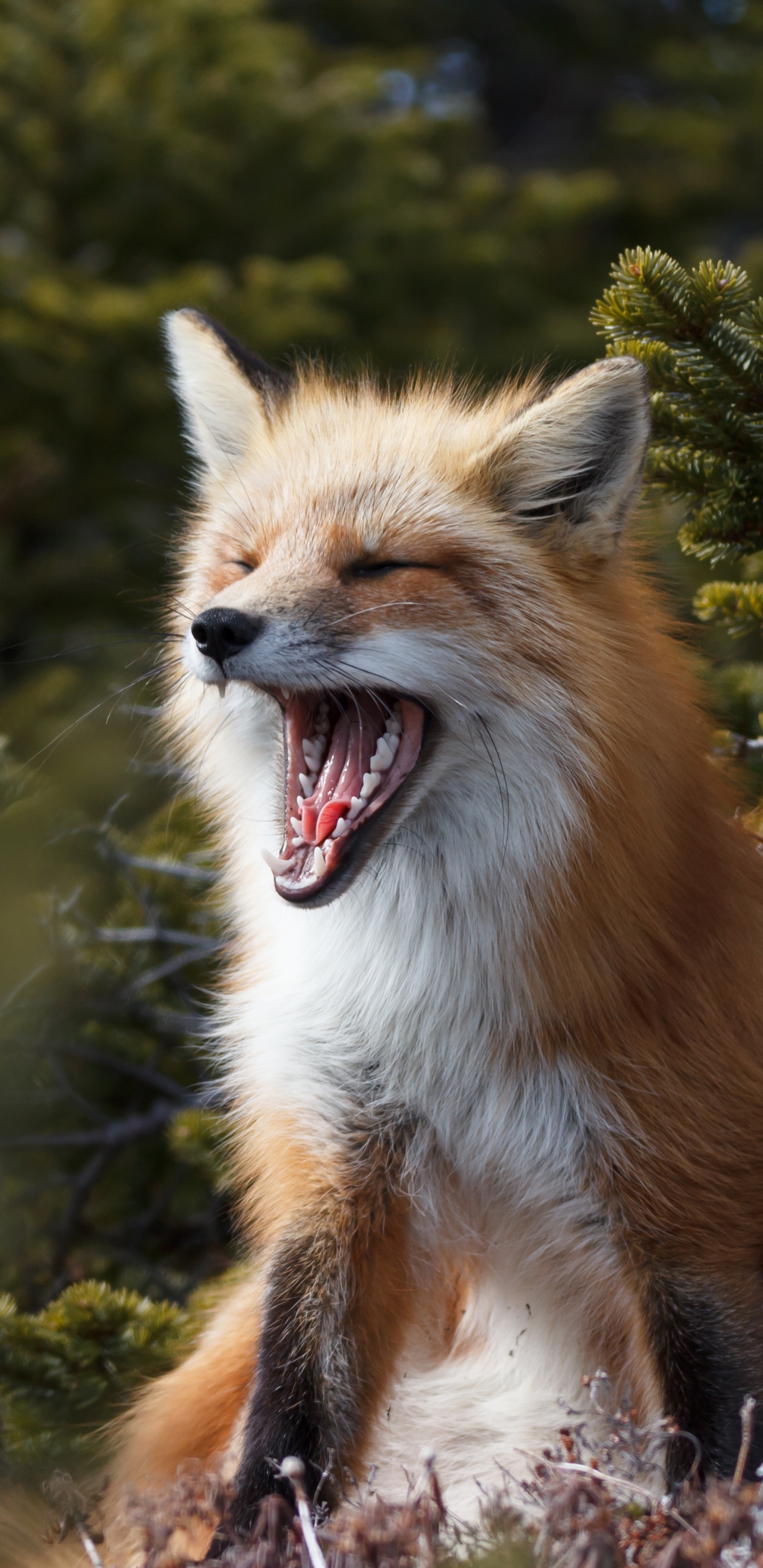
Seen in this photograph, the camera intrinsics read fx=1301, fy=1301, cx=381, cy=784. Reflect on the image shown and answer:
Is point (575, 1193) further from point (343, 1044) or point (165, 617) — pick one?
point (165, 617)

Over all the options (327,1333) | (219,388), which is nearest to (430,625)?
(219,388)

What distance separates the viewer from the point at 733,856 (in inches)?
83.4

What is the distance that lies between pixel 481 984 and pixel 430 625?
542 mm

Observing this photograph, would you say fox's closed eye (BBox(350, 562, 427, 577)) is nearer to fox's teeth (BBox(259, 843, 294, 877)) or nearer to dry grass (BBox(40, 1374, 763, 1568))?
fox's teeth (BBox(259, 843, 294, 877))

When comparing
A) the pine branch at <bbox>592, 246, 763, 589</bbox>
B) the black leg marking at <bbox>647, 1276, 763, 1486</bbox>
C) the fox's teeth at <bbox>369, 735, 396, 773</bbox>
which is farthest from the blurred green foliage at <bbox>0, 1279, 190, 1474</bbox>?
the pine branch at <bbox>592, 246, 763, 589</bbox>

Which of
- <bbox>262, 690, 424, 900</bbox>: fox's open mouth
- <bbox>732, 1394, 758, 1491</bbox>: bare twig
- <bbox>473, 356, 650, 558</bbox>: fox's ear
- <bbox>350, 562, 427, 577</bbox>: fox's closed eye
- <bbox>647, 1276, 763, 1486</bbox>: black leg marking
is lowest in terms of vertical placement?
<bbox>647, 1276, 763, 1486</bbox>: black leg marking

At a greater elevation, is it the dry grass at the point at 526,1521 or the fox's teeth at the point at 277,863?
the fox's teeth at the point at 277,863

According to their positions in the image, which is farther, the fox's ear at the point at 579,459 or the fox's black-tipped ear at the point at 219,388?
the fox's black-tipped ear at the point at 219,388

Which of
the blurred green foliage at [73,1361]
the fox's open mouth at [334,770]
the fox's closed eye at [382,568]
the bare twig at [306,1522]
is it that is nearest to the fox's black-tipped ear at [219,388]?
the fox's closed eye at [382,568]

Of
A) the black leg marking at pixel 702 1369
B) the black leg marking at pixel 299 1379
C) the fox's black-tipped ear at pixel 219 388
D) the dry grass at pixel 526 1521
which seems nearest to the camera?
the dry grass at pixel 526 1521

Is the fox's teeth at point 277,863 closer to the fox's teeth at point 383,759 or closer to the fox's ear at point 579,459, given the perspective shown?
the fox's teeth at point 383,759

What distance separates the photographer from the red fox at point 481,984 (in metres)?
1.90

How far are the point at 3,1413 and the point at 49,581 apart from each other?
4131mm

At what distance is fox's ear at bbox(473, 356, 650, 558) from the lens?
2016mm
